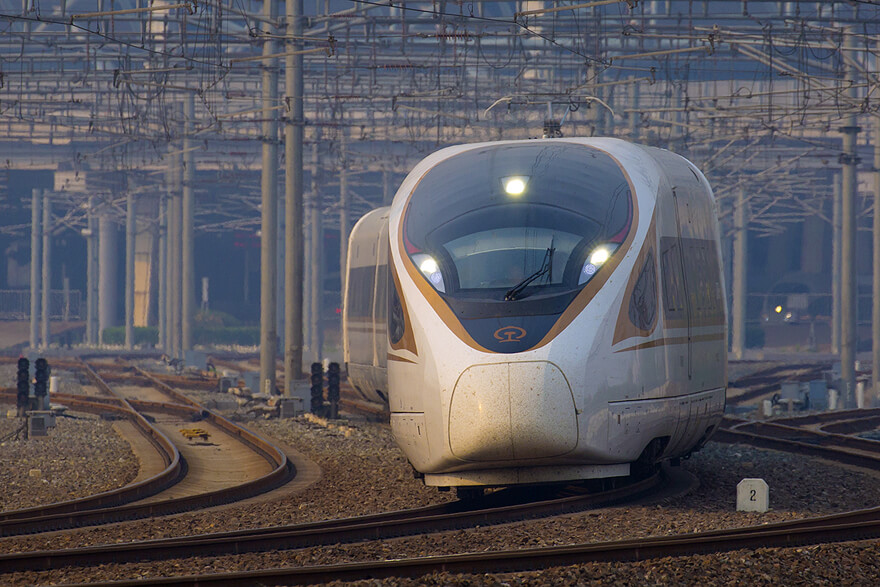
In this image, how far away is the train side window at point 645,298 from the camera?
10.9 metres

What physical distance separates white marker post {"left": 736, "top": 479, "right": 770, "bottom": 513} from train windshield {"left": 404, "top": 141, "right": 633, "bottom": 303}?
236 cm

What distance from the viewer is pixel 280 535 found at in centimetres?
912

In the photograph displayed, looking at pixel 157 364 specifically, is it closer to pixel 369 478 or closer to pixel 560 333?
pixel 369 478

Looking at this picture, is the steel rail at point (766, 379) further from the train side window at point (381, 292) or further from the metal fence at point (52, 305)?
the metal fence at point (52, 305)

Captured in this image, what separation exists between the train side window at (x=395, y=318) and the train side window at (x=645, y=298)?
2.07 meters

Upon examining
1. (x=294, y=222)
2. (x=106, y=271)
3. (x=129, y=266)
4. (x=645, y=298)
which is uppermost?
(x=294, y=222)

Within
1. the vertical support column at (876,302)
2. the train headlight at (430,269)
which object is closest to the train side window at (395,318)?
the train headlight at (430,269)

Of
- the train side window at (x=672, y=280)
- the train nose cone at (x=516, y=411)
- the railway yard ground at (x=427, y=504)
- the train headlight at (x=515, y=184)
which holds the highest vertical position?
the train headlight at (x=515, y=184)

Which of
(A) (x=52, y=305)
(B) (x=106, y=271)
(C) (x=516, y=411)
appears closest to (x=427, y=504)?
(C) (x=516, y=411)

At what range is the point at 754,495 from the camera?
10.9m

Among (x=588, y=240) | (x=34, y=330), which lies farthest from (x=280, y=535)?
(x=34, y=330)

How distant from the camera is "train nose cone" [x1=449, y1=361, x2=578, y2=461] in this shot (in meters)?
9.96

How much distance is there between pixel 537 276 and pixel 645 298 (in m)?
1.09

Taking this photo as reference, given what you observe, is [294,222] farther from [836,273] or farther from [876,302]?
[836,273]
